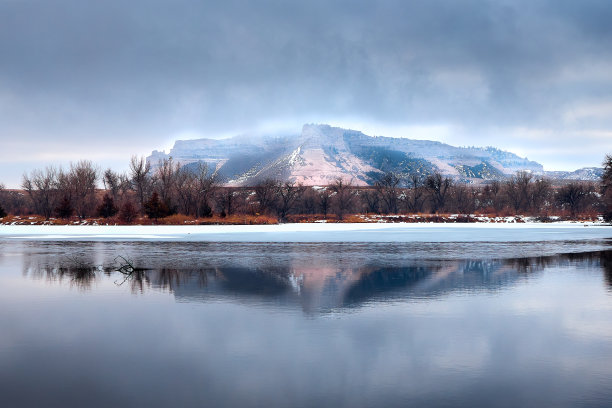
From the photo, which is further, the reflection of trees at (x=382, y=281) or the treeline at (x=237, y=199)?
the treeline at (x=237, y=199)

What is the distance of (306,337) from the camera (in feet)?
33.5

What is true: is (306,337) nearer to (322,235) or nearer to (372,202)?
(322,235)

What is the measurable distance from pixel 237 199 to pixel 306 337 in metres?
96.1

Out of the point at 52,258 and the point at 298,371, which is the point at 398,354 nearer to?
the point at 298,371

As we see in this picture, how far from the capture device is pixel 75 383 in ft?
25.6

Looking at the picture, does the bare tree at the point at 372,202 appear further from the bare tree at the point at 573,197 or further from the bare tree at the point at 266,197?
the bare tree at the point at 573,197

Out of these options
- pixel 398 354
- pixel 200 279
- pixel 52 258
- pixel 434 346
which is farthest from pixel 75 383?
pixel 52 258

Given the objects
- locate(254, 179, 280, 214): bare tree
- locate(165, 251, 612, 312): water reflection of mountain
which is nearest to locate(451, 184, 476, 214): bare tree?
locate(254, 179, 280, 214): bare tree

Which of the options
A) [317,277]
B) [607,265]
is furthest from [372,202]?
[317,277]

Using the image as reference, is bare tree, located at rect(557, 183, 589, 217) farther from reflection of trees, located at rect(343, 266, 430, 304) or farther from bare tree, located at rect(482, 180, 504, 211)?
reflection of trees, located at rect(343, 266, 430, 304)

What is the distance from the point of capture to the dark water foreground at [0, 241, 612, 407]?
24.3 feet

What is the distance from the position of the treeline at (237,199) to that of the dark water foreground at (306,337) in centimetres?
5533

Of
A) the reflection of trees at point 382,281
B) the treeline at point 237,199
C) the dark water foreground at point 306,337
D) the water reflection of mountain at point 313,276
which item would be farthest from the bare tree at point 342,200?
the dark water foreground at point 306,337

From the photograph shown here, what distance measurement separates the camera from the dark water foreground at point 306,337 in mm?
7398
